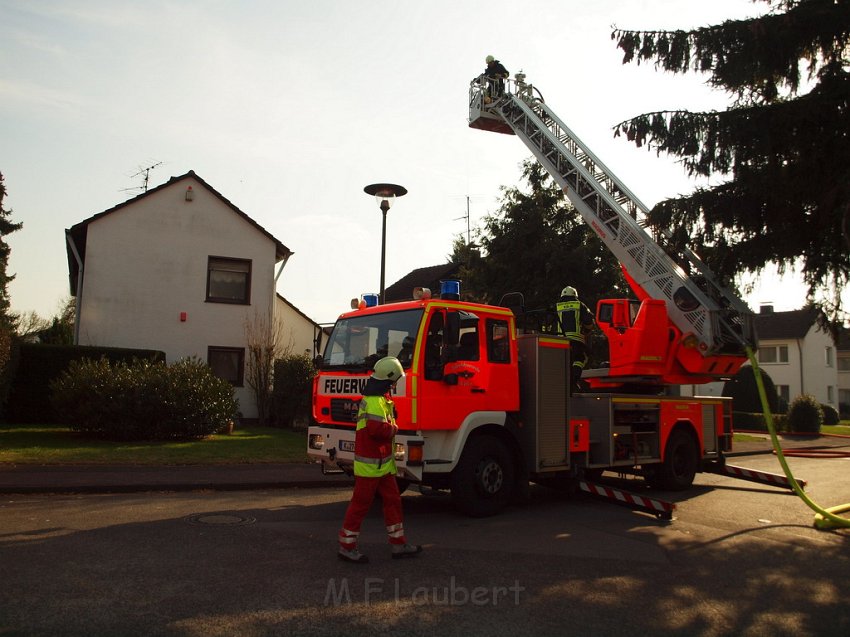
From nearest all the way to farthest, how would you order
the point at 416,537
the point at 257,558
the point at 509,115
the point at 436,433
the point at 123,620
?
the point at 123,620 < the point at 257,558 < the point at 416,537 < the point at 436,433 < the point at 509,115

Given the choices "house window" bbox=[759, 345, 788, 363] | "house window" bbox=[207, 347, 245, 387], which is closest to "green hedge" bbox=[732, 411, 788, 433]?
"house window" bbox=[207, 347, 245, 387]

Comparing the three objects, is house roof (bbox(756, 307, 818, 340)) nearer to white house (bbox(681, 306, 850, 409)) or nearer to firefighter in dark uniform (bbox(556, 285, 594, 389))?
white house (bbox(681, 306, 850, 409))

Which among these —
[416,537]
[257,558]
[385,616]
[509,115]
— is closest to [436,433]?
[416,537]

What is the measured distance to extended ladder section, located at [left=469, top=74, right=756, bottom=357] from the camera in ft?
32.9

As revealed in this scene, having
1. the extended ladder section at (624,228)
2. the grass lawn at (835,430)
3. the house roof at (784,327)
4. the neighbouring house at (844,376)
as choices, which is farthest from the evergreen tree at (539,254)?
the neighbouring house at (844,376)

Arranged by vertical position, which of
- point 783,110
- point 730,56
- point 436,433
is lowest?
point 436,433

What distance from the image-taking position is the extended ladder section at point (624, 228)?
395 inches

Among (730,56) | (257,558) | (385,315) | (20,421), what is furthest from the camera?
(20,421)

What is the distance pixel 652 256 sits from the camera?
10672mm

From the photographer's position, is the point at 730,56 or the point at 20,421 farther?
the point at 20,421

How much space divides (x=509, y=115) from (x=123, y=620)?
497 inches

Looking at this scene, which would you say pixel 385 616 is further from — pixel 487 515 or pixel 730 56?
pixel 730 56

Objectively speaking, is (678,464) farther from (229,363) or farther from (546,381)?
(229,363)

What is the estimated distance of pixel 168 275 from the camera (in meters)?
19.6
